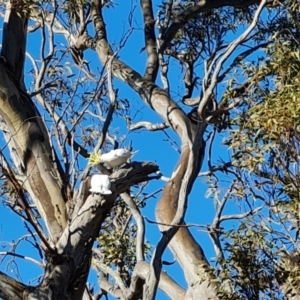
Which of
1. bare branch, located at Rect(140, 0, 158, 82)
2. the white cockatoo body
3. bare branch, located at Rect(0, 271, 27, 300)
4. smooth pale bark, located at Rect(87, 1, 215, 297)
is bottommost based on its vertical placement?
bare branch, located at Rect(0, 271, 27, 300)

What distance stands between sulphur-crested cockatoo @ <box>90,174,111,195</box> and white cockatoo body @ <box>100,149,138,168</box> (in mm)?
84

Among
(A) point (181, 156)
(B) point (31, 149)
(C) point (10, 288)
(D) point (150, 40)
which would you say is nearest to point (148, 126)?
(D) point (150, 40)

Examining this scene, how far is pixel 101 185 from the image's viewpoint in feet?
13.2

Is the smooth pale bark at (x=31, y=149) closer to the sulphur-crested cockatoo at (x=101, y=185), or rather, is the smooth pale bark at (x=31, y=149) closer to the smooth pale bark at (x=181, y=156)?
the sulphur-crested cockatoo at (x=101, y=185)

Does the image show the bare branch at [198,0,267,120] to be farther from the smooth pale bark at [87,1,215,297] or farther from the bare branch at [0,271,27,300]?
the bare branch at [0,271,27,300]

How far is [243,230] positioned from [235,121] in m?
0.87

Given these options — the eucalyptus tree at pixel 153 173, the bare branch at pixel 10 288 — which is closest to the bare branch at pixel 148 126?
the eucalyptus tree at pixel 153 173

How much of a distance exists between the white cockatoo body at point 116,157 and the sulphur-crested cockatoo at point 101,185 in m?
0.08

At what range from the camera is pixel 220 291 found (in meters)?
4.30

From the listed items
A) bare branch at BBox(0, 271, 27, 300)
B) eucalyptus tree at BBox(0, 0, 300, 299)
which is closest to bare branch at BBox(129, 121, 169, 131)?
eucalyptus tree at BBox(0, 0, 300, 299)

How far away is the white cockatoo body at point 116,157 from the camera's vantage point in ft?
13.2

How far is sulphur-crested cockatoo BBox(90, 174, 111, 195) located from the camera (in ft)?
13.2

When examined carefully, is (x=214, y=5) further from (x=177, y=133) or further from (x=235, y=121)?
(x=235, y=121)

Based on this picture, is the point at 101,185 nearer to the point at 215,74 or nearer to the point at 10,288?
the point at 10,288
